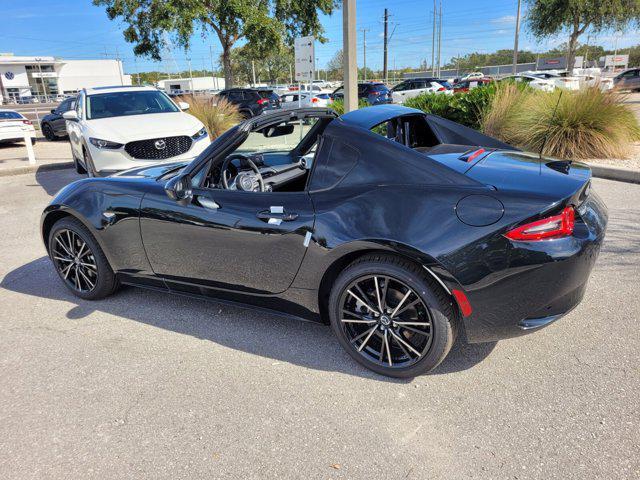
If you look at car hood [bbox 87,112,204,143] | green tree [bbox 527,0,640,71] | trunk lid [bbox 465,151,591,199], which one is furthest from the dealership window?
trunk lid [bbox 465,151,591,199]

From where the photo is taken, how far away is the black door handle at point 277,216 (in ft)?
9.41

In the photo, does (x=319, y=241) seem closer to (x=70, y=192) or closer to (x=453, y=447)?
(x=453, y=447)

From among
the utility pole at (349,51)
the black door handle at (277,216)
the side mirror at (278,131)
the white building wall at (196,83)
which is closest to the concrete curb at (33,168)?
the utility pole at (349,51)

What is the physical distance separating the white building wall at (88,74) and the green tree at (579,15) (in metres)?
64.6

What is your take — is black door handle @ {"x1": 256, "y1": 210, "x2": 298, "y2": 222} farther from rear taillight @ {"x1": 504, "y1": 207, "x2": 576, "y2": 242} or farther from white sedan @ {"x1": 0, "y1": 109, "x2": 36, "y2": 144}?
white sedan @ {"x1": 0, "y1": 109, "x2": 36, "y2": 144}

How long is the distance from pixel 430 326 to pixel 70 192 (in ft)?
10.1

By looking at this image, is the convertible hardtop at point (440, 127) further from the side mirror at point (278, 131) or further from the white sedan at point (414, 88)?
the white sedan at point (414, 88)

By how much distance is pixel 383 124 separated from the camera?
10.6ft

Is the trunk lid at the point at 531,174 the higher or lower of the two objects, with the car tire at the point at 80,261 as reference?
higher

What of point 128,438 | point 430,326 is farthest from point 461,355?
point 128,438

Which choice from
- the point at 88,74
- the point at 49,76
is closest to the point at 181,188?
the point at 49,76

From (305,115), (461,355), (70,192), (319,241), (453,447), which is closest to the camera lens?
(453,447)

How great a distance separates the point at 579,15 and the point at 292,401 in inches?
1409

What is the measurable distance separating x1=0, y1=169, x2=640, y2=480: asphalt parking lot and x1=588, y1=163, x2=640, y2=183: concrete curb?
Result: 4624mm
